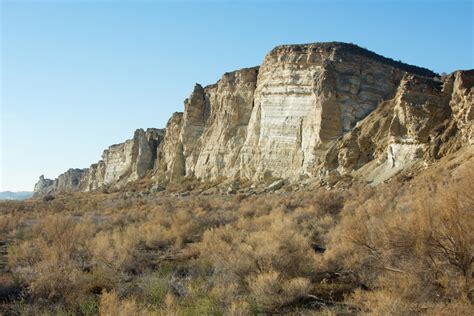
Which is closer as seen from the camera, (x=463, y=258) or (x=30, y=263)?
(x=463, y=258)

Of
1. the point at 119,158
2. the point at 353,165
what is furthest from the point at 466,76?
the point at 119,158

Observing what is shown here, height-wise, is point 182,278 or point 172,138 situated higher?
point 172,138

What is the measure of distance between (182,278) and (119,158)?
8597 cm

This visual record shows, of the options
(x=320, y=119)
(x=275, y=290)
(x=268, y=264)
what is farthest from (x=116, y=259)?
(x=320, y=119)

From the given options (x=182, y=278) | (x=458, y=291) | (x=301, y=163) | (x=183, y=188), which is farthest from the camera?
(x=183, y=188)

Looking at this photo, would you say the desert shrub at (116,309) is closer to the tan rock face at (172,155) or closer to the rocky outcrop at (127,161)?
the tan rock face at (172,155)

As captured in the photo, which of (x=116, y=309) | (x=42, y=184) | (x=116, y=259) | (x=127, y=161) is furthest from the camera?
(x=42, y=184)

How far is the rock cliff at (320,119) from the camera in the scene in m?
26.2

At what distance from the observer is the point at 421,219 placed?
21.3ft

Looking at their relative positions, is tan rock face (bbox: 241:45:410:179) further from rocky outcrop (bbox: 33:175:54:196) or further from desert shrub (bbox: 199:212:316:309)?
rocky outcrop (bbox: 33:175:54:196)

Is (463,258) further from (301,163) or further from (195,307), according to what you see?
(301,163)

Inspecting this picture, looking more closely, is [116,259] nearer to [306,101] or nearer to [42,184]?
[306,101]

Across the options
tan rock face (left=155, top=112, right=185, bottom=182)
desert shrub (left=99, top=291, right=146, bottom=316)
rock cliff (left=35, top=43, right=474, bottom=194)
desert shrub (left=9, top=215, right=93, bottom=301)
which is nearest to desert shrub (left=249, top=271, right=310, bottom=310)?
desert shrub (left=99, top=291, right=146, bottom=316)

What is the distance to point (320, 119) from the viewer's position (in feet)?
118
